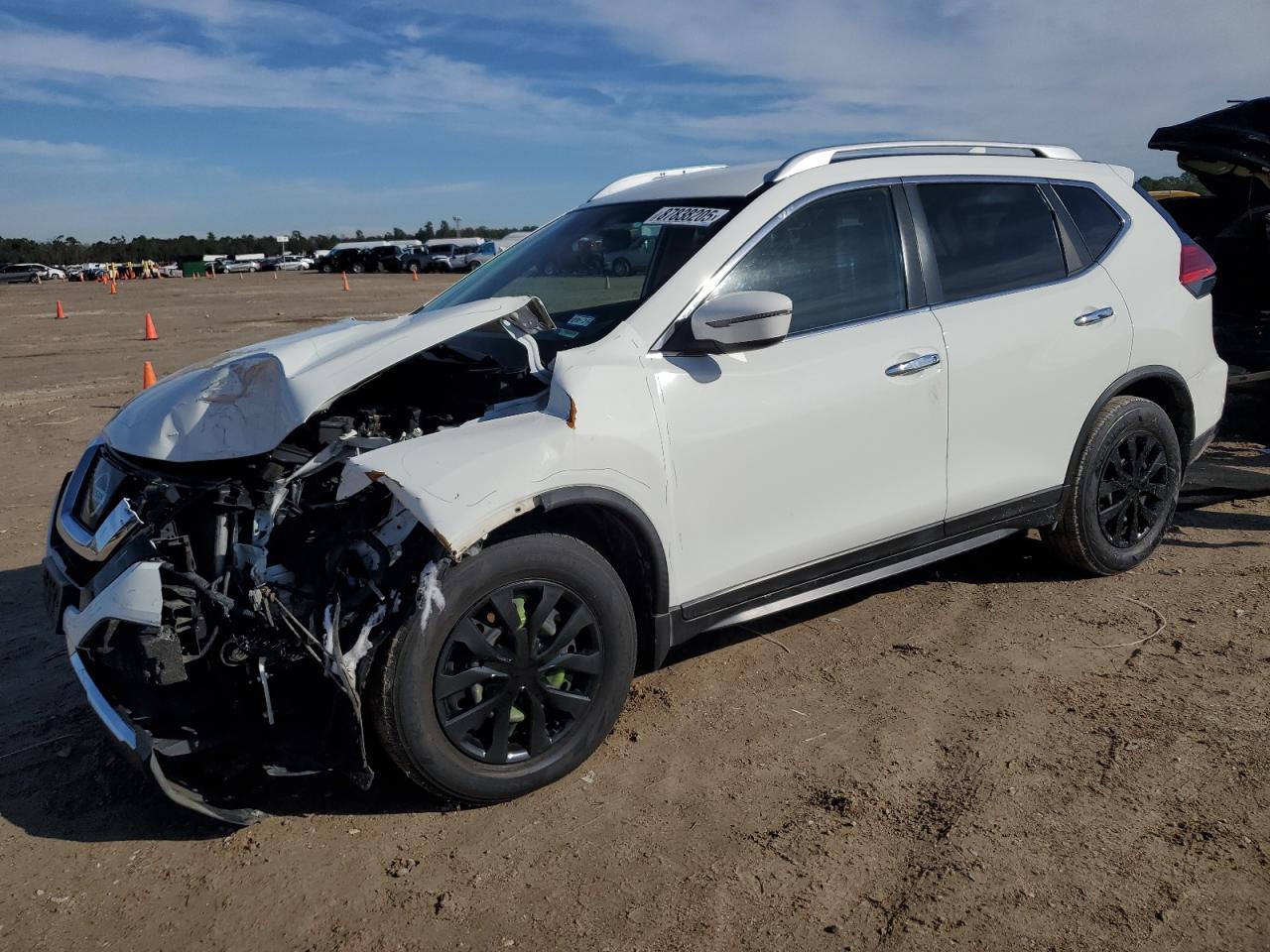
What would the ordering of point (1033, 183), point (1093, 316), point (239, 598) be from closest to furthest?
point (239, 598), point (1093, 316), point (1033, 183)

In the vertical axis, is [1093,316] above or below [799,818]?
above

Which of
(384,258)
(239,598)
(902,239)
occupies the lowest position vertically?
(239,598)

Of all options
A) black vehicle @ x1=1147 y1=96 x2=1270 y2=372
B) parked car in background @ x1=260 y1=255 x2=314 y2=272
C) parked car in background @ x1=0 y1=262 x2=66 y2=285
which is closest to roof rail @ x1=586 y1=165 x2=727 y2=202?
black vehicle @ x1=1147 y1=96 x2=1270 y2=372

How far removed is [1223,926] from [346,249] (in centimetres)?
6880

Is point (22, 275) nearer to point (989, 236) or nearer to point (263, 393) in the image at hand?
point (263, 393)

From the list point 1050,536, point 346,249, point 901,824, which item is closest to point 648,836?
point 901,824

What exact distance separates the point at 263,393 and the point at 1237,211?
23.7 feet

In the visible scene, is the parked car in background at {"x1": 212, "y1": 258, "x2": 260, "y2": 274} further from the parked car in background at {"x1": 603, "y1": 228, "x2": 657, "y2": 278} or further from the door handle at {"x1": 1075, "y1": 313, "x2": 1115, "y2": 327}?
the door handle at {"x1": 1075, "y1": 313, "x2": 1115, "y2": 327}

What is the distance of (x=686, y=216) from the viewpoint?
155 inches

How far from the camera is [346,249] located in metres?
66.6

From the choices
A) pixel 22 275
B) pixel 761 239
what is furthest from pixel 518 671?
pixel 22 275

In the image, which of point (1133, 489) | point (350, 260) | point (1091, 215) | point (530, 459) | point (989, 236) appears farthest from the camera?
point (350, 260)

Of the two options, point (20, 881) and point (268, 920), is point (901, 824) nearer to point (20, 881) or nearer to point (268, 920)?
point (268, 920)

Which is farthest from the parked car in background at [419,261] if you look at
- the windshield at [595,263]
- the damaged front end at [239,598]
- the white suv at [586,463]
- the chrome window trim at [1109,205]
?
the damaged front end at [239,598]
